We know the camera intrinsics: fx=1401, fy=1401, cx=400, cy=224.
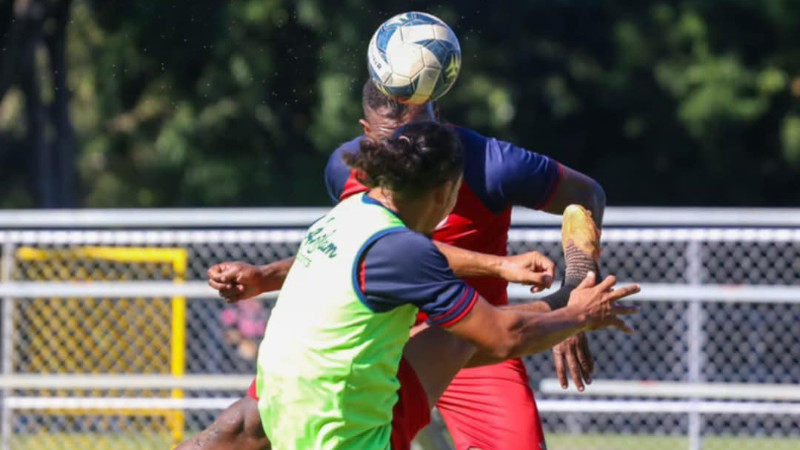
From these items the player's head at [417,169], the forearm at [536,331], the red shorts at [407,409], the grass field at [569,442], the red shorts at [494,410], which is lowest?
the grass field at [569,442]

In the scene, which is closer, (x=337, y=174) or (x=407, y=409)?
(x=407, y=409)

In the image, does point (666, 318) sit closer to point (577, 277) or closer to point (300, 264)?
point (577, 277)

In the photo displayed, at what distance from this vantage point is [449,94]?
1582 centimetres

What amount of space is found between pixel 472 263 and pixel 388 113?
26.8 inches

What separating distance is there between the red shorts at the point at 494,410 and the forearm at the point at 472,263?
1.58ft

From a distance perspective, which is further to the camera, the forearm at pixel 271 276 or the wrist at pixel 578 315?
the forearm at pixel 271 276

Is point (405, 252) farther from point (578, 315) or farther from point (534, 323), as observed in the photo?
point (578, 315)

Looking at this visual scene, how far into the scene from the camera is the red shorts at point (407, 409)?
4.15 metres

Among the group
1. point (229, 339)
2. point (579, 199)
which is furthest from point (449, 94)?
point (579, 199)

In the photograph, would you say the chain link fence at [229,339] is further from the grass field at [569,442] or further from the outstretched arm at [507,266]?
the outstretched arm at [507,266]

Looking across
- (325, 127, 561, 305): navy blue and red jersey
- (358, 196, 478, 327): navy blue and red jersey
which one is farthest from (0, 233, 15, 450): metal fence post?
(358, 196, 478, 327): navy blue and red jersey

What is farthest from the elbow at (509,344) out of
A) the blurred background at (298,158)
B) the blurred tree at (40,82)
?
the blurred tree at (40,82)

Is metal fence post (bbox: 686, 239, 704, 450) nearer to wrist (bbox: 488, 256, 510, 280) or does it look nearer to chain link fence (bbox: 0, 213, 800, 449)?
chain link fence (bbox: 0, 213, 800, 449)

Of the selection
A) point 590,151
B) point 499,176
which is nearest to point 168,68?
point 590,151
